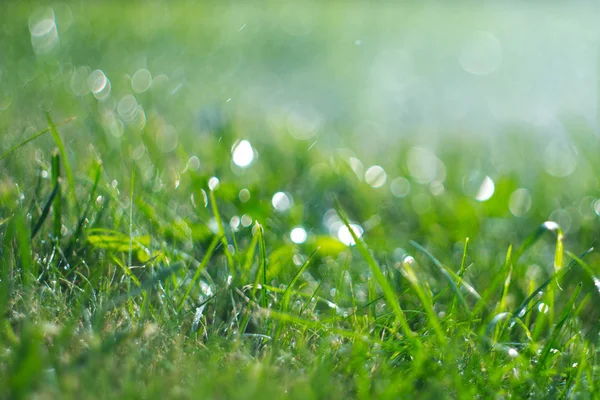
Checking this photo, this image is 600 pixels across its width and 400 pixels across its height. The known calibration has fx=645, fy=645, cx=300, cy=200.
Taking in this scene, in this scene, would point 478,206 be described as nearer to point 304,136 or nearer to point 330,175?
point 330,175

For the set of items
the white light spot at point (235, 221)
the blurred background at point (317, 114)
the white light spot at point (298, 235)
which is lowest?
the blurred background at point (317, 114)

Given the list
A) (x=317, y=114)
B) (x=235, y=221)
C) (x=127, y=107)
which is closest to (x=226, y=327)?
(x=235, y=221)

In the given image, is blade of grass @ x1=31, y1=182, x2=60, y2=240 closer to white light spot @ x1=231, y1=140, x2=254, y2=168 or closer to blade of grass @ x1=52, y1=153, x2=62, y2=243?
blade of grass @ x1=52, y1=153, x2=62, y2=243

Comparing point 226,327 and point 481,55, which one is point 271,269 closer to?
point 226,327

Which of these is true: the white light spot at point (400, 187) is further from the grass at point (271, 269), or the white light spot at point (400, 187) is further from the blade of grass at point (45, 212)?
the blade of grass at point (45, 212)

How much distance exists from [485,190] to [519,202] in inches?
4.7

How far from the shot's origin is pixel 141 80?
323cm

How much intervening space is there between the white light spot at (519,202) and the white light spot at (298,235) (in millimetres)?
787

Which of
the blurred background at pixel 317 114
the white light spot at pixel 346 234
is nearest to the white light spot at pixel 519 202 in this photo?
Result: the blurred background at pixel 317 114

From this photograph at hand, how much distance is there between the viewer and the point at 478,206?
2.11 metres

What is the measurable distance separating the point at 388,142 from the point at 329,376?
7.15ft

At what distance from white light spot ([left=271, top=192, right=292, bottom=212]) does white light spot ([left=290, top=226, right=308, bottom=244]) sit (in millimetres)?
121

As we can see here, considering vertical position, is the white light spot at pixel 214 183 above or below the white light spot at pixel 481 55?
above

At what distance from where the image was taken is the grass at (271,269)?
1.01 m
